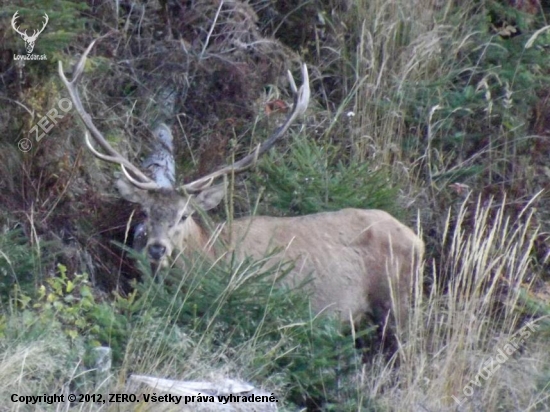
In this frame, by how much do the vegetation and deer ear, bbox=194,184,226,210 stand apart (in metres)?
0.27

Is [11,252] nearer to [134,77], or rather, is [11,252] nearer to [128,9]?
[134,77]

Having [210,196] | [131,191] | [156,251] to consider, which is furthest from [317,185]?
[156,251]

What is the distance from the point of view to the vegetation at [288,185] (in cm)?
627

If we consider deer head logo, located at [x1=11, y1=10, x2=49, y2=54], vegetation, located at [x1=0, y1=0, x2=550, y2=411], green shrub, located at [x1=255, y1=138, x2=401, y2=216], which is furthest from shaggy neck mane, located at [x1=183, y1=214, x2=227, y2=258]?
deer head logo, located at [x1=11, y1=10, x2=49, y2=54]

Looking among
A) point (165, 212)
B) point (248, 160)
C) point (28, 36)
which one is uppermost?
point (28, 36)

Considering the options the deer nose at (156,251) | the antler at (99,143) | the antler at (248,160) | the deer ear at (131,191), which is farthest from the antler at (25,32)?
the deer nose at (156,251)

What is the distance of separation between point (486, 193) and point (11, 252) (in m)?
4.28

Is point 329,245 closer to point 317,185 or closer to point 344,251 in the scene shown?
point 344,251

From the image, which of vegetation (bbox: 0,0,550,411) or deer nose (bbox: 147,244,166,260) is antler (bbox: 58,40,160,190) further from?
deer nose (bbox: 147,244,166,260)

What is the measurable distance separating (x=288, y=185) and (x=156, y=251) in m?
1.61

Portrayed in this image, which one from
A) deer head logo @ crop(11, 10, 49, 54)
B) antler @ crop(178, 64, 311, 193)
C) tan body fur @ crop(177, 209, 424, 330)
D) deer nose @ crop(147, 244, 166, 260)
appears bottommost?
tan body fur @ crop(177, 209, 424, 330)

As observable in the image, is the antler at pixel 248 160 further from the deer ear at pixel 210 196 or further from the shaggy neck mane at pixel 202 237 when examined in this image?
the shaggy neck mane at pixel 202 237

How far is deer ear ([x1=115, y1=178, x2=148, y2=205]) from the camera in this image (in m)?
7.46

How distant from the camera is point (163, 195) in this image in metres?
7.45
